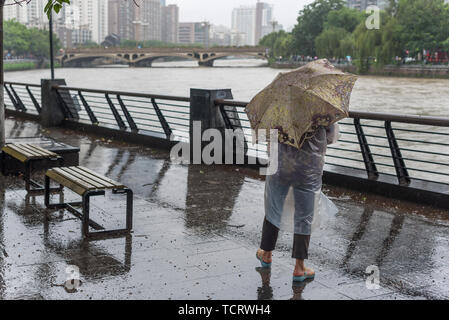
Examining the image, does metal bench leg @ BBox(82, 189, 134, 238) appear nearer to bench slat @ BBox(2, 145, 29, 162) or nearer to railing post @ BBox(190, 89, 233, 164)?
bench slat @ BBox(2, 145, 29, 162)

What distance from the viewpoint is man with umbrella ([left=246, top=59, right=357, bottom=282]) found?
3.98 meters

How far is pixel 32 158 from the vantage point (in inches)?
283

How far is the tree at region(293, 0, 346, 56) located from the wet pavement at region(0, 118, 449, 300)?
99341mm

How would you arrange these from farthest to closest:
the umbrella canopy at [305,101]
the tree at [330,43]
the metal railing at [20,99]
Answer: the tree at [330,43] < the metal railing at [20,99] < the umbrella canopy at [305,101]

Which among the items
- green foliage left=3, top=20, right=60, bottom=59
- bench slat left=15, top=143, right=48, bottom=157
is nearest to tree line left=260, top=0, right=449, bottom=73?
green foliage left=3, top=20, right=60, bottom=59

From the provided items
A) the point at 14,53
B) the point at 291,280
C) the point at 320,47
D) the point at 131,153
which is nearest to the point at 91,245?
the point at 291,280

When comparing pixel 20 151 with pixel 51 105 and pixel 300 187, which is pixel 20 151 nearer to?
pixel 300 187

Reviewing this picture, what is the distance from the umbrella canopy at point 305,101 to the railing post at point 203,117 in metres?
5.58

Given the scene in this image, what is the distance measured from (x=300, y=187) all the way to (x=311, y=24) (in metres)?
108

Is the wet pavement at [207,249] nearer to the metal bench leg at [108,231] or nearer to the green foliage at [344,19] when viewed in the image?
the metal bench leg at [108,231]

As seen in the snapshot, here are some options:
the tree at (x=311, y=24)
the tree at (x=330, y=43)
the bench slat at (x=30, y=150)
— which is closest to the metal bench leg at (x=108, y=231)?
the bench slat at (x=30, y=150)

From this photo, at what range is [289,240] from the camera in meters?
5.64

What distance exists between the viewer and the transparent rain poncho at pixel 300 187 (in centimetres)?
414

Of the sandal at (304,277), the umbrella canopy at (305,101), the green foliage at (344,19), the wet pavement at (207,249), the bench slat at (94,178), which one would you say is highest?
the green foliage at (344,19)
